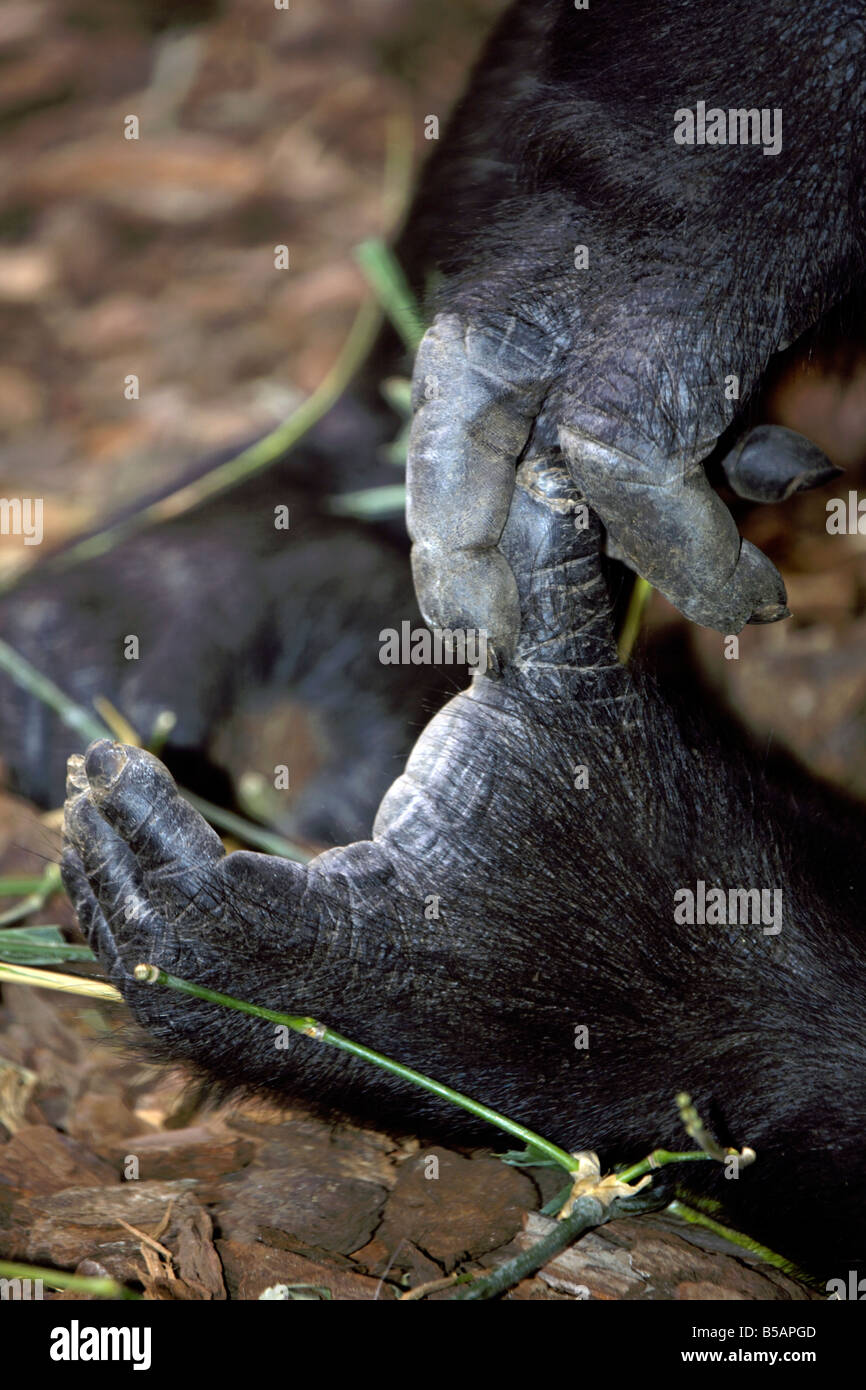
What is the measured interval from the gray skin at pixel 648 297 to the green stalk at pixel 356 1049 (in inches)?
12.8

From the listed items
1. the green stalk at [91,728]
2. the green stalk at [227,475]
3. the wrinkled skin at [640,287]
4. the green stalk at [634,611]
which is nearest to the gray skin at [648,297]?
the wrinkled skin at [640,287]

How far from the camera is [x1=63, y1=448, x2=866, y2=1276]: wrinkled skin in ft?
3.49

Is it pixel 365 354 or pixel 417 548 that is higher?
pixel 365 354

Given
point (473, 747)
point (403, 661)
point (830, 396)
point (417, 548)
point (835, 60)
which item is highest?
point (830, 396)

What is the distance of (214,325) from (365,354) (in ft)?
2.87

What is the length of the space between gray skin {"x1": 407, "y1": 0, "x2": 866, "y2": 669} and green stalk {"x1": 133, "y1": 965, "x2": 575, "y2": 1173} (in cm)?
33

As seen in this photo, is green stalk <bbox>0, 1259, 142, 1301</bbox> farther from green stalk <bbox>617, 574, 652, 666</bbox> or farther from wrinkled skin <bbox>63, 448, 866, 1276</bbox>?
green stalk <bbox>617, 574, 652, 666</bbox>

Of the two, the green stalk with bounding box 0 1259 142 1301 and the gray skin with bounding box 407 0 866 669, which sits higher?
the gray skin with bounding box 407 0 866 669

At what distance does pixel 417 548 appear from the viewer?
3.63 feet

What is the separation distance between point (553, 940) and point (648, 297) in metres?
0.53

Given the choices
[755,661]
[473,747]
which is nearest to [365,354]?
[755,661]

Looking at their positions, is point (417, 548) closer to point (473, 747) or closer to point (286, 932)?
point (473, 747)

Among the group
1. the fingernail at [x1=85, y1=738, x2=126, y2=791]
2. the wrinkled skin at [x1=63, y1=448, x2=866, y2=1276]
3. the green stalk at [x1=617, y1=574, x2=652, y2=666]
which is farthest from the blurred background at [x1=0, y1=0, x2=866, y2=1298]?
the fingernail at [x1=85, y1=738, x2=126, y2=791]

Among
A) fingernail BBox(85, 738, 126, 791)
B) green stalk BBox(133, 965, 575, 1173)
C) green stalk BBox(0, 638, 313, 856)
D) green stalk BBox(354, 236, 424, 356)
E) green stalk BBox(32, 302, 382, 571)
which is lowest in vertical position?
green stalk BBox(133, 965, 575, 1173)
